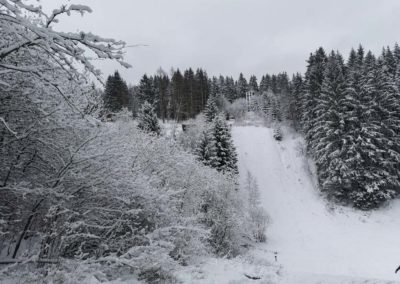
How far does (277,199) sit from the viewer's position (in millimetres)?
32156

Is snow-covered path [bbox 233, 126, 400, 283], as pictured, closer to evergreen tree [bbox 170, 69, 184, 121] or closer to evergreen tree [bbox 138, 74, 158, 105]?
evergreen tree [bbox 170, 69, 184, 121]

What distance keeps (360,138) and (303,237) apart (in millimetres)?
10184

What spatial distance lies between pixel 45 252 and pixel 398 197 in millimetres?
29452

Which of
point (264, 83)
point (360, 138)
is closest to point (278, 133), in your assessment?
point (360, 138)

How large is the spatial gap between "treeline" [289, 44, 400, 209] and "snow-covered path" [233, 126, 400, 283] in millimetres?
1730

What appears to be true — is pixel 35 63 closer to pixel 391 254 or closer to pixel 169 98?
pixel 391 254

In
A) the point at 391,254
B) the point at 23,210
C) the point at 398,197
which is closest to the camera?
the point at 23,210

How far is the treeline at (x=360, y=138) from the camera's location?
90.4 feet

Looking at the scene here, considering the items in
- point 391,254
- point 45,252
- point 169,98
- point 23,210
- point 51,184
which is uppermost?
point 169,98

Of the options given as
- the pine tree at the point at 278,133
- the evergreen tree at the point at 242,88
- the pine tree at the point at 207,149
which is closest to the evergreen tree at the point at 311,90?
the pine tree at the point at 278,133

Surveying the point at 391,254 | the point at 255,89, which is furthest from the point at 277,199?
the point at 255,89

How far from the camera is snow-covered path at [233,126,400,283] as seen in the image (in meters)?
17.5

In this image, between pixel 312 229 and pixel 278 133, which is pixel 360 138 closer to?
pixel 312 229

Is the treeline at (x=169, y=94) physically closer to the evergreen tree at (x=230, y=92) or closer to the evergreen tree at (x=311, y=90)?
the evergreen tree at (x=230, y=92)
